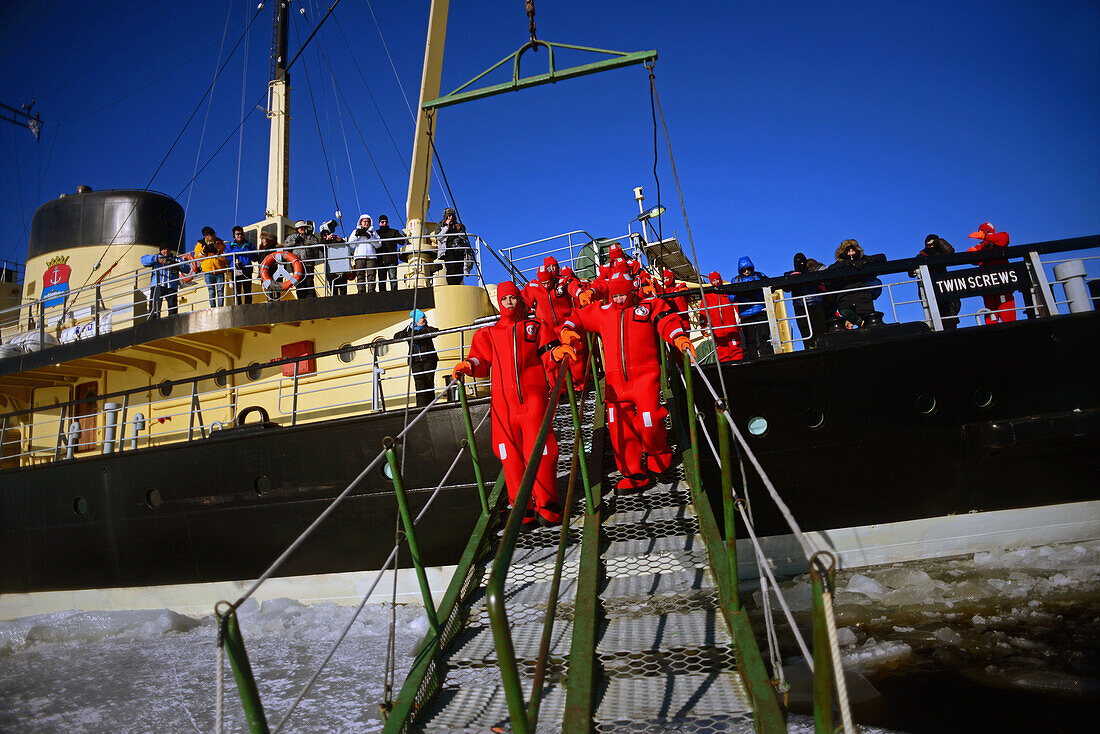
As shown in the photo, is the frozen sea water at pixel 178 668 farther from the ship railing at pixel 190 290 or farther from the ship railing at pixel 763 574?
the ship railing at pixel 190 290

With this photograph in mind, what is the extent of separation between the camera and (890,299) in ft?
17.9

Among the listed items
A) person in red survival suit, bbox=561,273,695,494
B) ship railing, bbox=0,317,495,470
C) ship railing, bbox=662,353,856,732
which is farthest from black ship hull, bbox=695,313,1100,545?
ship railing, bbox=0,317,495,470

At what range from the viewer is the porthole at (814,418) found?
5.57m

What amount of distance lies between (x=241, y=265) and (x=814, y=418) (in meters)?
8.16

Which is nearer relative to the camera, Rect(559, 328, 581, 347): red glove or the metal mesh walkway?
the metal mesh walkway

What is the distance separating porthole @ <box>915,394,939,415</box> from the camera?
5.50 meters

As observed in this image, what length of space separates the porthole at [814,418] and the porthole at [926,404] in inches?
32.6

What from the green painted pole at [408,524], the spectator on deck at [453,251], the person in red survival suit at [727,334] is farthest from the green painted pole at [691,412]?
the spectator on deck at [453,251]

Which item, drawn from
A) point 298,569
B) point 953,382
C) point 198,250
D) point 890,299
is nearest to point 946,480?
point 953,382

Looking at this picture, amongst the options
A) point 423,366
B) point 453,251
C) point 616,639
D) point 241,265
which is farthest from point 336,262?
point 616,639

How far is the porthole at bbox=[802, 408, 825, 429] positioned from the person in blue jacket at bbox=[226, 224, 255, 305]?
6.44 meters

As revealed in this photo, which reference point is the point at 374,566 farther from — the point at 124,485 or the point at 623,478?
the point at 124,485

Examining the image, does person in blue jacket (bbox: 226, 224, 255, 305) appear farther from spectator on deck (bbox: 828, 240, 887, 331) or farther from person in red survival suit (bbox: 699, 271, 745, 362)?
spectator on deck (bbox: 828, 240, 887, 331)

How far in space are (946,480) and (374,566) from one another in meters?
5.54
